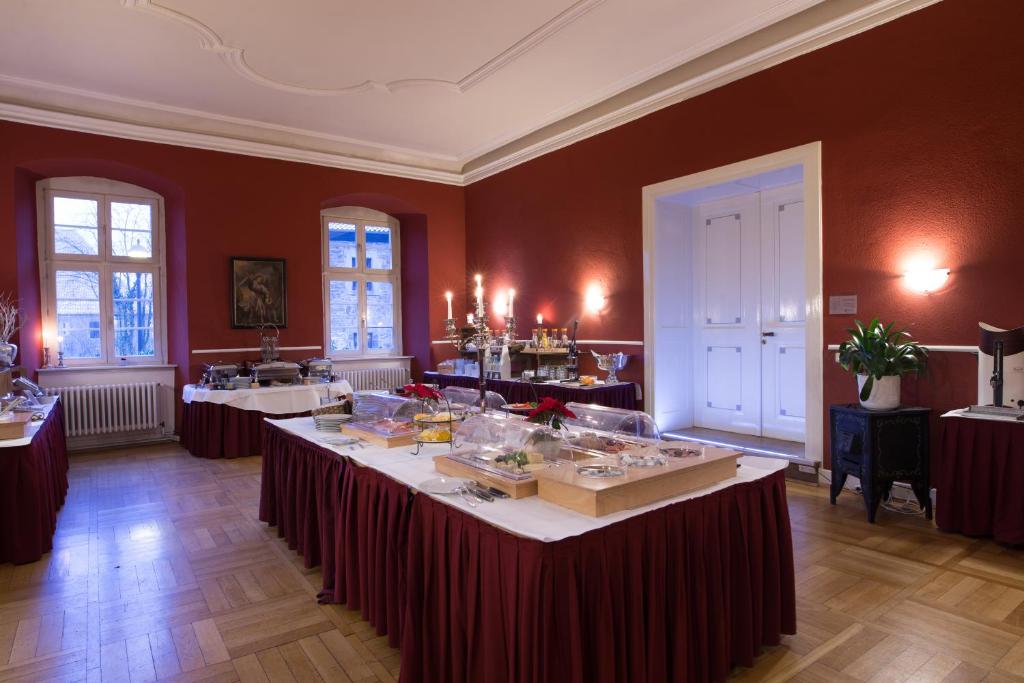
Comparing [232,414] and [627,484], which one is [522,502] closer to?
[627,484]

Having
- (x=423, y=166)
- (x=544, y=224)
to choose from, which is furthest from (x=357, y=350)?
(x=544, y=224)

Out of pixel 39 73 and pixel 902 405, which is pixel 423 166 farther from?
pixel 902 405

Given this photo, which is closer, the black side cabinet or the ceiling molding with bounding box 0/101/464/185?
the black side cabinet

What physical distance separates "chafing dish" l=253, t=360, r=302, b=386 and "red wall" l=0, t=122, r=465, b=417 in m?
0.97

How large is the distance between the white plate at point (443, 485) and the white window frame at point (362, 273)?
7.50 meters

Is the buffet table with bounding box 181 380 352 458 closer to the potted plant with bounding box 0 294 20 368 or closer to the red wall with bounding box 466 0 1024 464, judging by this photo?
the potted plant with bounding box 0 294 20 368

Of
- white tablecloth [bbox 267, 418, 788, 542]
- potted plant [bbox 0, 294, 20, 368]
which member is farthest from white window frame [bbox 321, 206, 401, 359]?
white tablecloth [bbox 267, 418, 788, 542]

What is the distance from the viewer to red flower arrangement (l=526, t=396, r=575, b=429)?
277cm

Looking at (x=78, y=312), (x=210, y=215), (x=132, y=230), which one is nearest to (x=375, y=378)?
(x=210, y=215)

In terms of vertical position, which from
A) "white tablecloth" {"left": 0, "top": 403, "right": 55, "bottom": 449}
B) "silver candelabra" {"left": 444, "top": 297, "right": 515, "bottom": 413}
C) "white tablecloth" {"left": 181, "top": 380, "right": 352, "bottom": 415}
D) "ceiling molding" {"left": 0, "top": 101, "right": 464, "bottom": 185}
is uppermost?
"ceiling molding" {"left": 0, "top": 101, "right": 464, "bottom": 185}

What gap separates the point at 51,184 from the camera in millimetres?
7488

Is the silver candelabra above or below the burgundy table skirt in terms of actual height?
above

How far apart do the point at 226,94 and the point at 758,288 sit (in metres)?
6.54

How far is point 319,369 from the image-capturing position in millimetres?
7953
